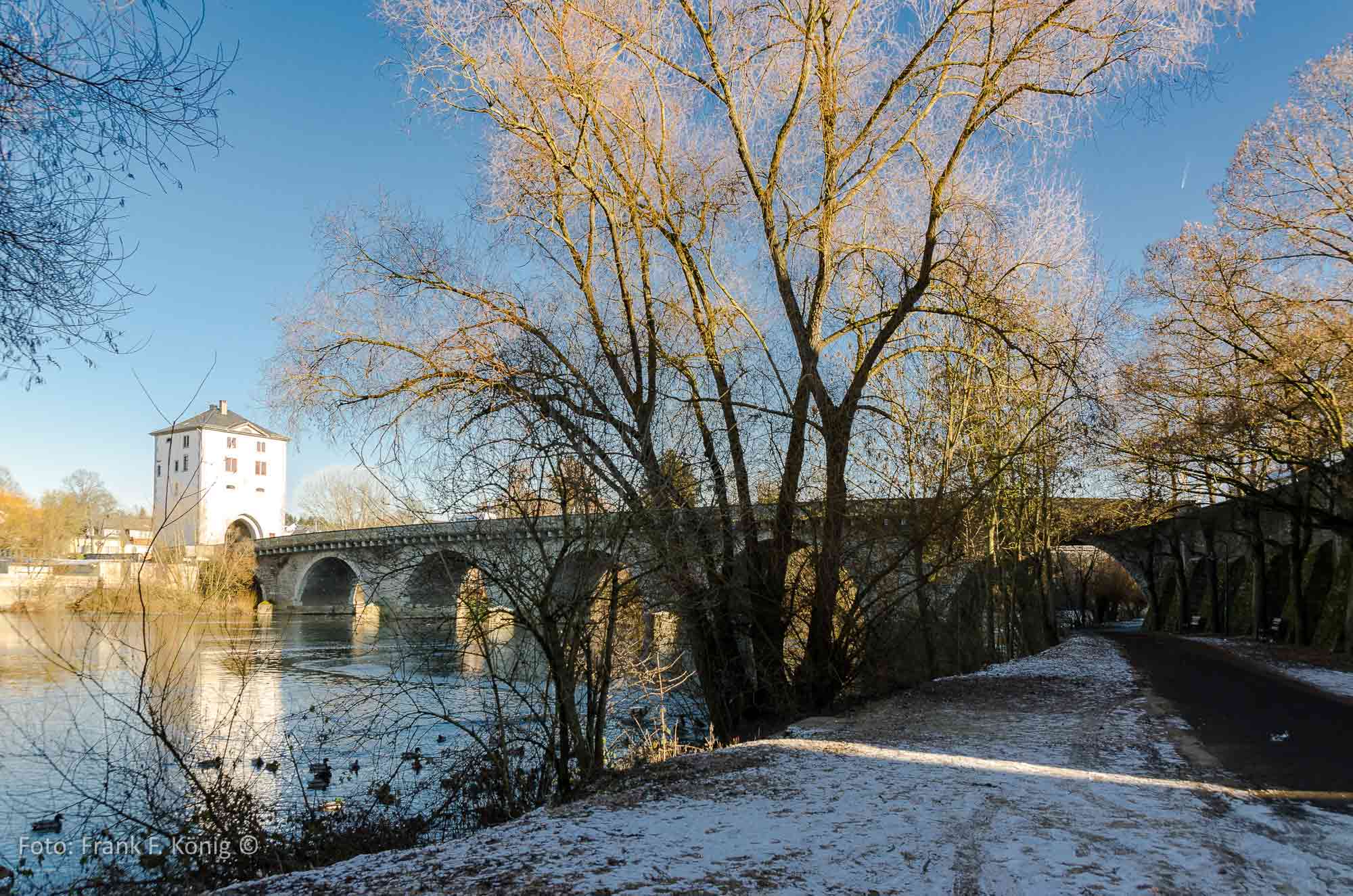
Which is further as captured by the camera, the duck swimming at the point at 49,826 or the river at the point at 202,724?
the duck swimming at the point at 49,826

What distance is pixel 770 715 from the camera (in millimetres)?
9938

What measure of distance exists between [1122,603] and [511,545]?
7724cm

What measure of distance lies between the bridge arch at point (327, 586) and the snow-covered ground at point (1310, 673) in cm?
4677

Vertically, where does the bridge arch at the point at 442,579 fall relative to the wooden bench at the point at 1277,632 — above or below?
above

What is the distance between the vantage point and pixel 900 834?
14.2 feet

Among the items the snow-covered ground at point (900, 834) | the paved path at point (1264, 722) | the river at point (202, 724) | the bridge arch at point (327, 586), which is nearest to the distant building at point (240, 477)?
the bridge arch at point (327, 586)

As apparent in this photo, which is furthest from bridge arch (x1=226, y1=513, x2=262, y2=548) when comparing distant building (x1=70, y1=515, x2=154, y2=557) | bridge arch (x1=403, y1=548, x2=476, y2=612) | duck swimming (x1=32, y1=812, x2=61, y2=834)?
bridge arch (x1=403, y1=548, x2=476, y2=612)

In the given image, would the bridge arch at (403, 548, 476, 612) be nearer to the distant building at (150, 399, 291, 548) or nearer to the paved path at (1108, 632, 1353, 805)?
the paved path at (1108, 632, 1353, 805)

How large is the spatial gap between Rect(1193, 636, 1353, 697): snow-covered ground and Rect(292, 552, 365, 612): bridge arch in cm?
4677

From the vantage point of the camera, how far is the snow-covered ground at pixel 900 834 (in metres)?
3.70

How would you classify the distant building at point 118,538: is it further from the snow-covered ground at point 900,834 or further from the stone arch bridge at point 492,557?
the snow-covered ground at point 900,834

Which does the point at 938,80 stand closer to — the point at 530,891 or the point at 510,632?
the point at 510,632

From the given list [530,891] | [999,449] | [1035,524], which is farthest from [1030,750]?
[1035,524]

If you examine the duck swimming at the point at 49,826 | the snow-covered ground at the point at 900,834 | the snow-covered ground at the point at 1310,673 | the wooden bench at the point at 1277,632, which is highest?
the snow-covered ground at the point at 900,834
